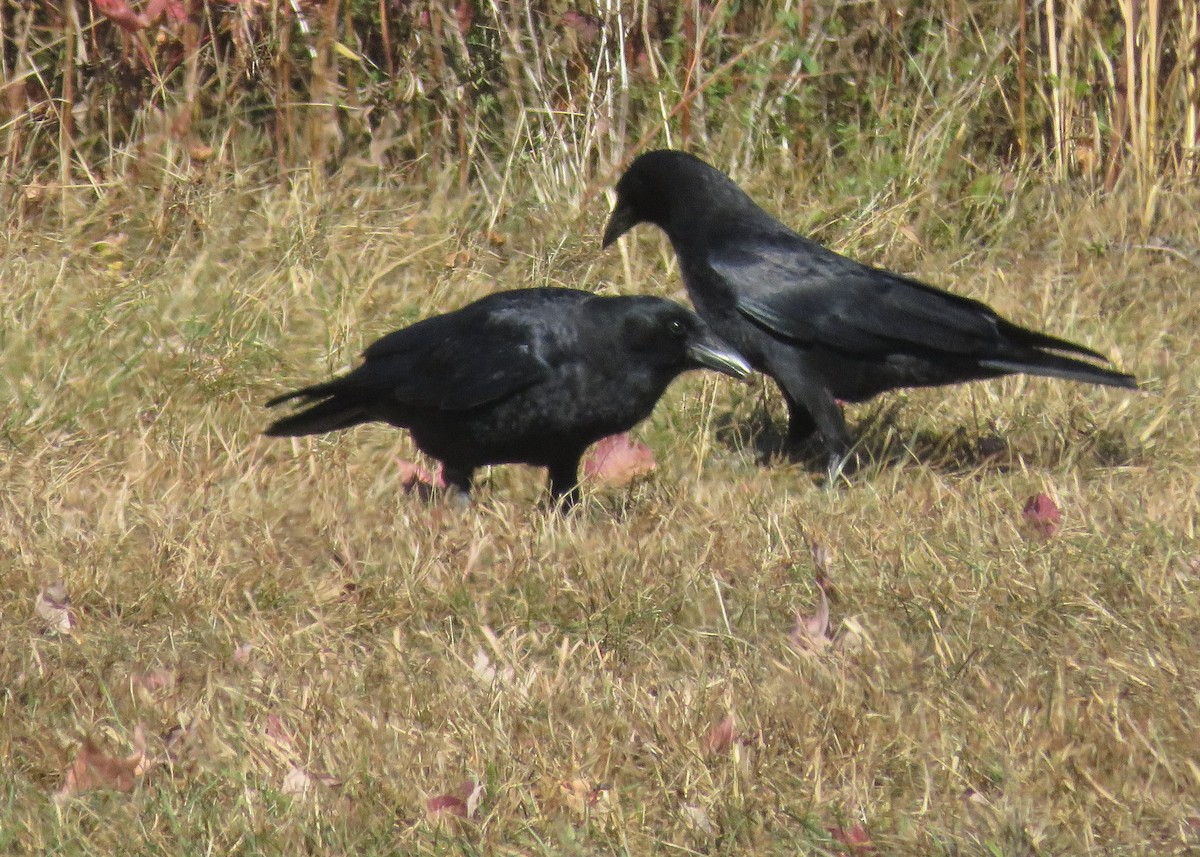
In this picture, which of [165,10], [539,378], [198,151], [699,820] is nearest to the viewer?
[699,820]

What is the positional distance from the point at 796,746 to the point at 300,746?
84cm

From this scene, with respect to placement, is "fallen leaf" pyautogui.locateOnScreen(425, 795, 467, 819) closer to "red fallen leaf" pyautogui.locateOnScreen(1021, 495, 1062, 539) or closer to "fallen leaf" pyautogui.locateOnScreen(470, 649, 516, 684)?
"fallen leaf" pyautogui.locateOnScreen(470, 649, 516, 684)

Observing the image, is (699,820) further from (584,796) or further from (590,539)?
(590,539)

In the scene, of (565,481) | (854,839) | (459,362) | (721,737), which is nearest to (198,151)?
(459,362)

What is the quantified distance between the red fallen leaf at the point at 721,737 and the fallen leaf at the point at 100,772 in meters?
0.95

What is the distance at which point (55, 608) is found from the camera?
12.1 ft

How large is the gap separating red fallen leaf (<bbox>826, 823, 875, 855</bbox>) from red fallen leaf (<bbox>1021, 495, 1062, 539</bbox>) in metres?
1.43

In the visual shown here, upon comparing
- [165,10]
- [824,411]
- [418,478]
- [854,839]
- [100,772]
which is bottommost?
[418,478]

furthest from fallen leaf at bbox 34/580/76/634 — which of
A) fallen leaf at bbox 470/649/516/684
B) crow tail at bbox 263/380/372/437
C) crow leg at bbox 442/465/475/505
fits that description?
crow leg at bbox 442/465/475/505

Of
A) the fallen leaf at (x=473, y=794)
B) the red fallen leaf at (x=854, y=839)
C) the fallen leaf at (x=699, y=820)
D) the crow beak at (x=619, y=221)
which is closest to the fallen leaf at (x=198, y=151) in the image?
the crow beak at (x=619, y=221)

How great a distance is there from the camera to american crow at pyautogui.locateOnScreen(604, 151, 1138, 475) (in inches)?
186

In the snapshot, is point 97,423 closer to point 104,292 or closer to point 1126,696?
point 104,292

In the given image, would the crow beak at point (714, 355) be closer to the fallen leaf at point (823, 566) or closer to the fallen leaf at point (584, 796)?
the fallen leaf at point (823, 566)

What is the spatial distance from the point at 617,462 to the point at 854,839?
2268 mm
